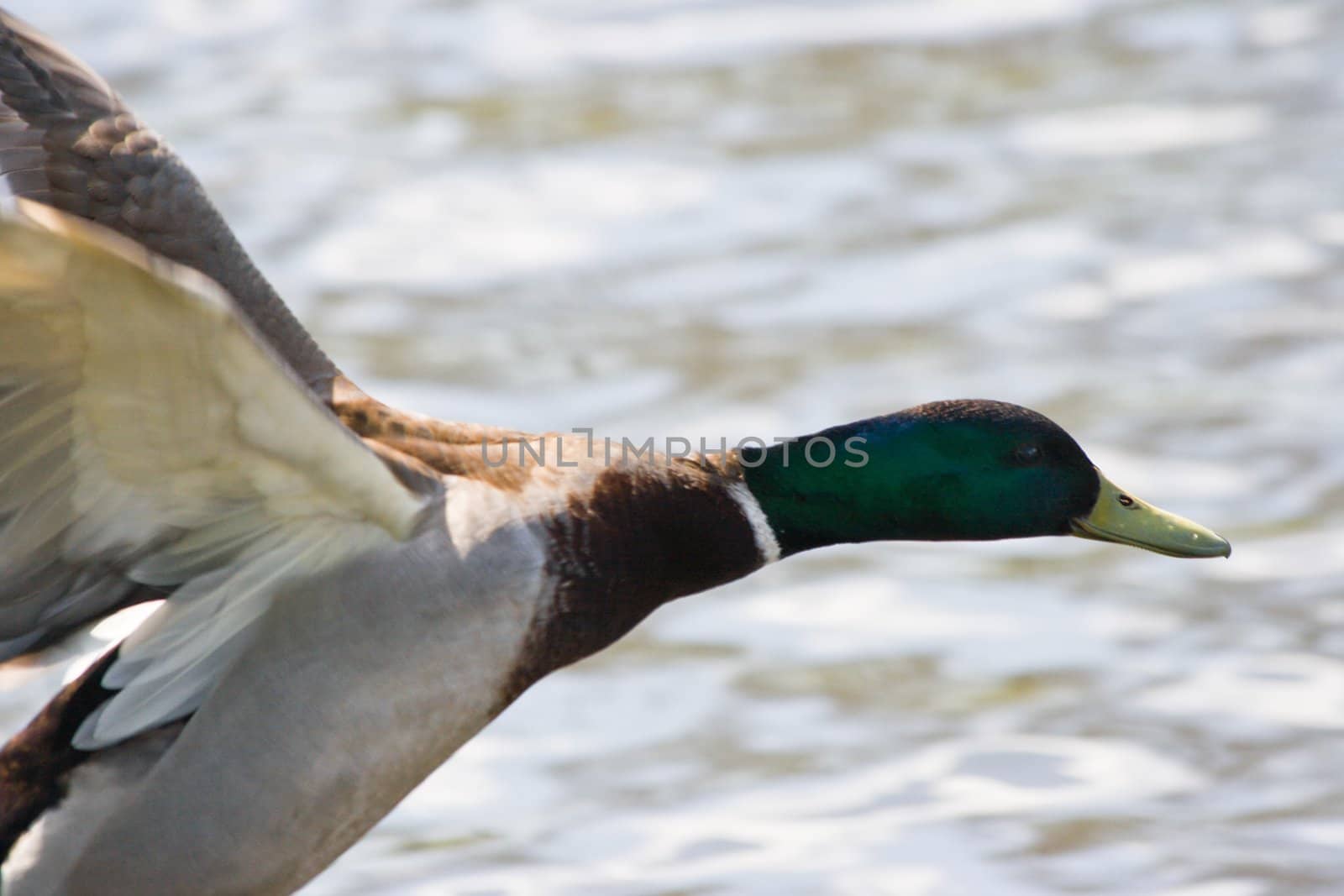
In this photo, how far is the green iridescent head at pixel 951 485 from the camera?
15.2ft

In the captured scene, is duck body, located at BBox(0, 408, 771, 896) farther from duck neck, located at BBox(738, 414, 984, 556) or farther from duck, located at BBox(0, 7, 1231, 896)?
duck neck, located at BBox(738, 414, 984, 556)

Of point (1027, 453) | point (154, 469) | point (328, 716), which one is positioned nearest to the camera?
point (154, 469)

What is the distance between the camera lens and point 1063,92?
10477mm

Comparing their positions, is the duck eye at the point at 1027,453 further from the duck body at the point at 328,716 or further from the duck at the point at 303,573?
the duck body at the point at 328,716

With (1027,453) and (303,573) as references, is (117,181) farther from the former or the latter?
(1027,453)

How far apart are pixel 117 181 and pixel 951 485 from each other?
2.07m

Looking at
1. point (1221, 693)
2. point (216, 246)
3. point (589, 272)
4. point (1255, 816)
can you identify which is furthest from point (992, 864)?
point (589, 272)

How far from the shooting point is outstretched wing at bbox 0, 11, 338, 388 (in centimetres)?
487

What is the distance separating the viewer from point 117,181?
4934 mm

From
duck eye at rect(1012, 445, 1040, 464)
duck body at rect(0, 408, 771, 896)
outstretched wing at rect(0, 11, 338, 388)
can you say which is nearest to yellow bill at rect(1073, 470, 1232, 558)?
duck eye at rect(1012, 445, 1040, 464)

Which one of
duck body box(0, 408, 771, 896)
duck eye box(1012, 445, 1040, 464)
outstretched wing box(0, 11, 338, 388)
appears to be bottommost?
duck body box(0, 408, 771, 896)

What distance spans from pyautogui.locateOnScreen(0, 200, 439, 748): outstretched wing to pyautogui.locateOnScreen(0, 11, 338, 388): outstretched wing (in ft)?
2.12

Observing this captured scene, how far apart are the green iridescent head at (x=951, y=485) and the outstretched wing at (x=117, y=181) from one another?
113 cm

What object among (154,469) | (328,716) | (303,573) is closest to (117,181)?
(154,469)
